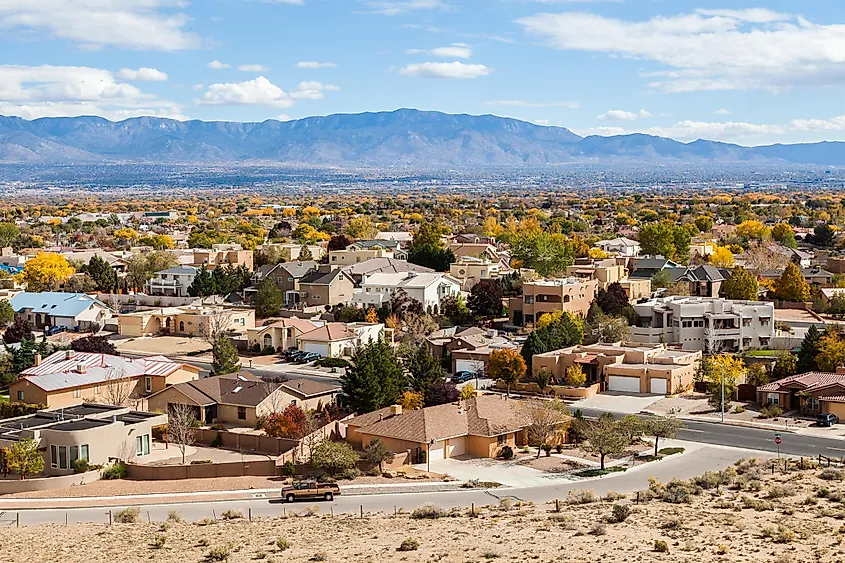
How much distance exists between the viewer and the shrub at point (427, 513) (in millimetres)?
37281

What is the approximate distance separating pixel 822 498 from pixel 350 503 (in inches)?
581

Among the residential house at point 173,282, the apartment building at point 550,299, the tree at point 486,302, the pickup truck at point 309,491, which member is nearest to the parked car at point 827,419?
the pickup truck at point 309,491

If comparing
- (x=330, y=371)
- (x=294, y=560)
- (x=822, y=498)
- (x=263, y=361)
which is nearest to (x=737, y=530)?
(x=822, y=498)

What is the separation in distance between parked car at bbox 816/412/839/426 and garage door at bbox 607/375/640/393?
9.88 m

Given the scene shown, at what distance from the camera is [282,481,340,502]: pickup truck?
40.5 metres

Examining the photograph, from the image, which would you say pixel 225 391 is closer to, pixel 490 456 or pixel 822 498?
pixel 490 456

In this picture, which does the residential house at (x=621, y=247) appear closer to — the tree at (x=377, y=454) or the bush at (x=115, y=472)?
the tree at (x=377, y=454)

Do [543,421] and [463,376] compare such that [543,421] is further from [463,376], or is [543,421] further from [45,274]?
[45,274]

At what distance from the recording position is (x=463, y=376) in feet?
215

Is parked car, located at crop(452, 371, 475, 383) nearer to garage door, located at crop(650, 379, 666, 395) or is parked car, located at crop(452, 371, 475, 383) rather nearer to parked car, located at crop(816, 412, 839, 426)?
garage door, located at crop(650, 379, 666, 395)

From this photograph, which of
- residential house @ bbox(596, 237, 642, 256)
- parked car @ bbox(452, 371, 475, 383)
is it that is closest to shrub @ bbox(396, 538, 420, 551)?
parked car @ bbox(452, 371, 475, 383)

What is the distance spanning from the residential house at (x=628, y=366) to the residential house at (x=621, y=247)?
50213 millimetres

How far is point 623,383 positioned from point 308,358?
1913 centimetres

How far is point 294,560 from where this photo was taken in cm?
3231
